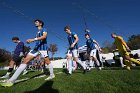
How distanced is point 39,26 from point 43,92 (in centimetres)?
320

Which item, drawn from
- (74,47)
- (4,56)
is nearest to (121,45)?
(74,47)

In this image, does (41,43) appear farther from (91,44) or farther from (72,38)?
(91,44)

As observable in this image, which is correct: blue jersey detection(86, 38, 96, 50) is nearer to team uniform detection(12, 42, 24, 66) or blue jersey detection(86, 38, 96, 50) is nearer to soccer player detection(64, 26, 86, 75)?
soccer player detection(64, 26, 86, 75)

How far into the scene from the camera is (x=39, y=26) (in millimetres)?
8953

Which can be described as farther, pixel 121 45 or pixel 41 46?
pixel 121 45

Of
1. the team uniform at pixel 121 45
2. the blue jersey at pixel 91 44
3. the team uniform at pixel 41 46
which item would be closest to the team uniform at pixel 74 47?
the team uniform at pixel 41 46

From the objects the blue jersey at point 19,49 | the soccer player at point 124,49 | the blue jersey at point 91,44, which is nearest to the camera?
the soccer player at point 124,49

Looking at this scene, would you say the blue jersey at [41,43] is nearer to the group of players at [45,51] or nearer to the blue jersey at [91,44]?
the group of players at [45,51]

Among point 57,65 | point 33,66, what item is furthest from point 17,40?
point 57,65

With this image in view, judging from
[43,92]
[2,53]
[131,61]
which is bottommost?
[43,92]

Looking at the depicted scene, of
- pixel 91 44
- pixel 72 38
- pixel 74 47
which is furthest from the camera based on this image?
pixel 91 44

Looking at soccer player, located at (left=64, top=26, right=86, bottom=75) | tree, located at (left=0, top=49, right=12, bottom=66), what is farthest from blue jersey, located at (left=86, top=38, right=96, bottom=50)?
tree, located at (left=0, top=49, right=12, bottom=66)

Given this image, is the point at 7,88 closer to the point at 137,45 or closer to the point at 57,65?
the point at 57,65

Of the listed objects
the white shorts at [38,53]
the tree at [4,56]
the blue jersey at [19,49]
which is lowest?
the white shorts at [38,53]
